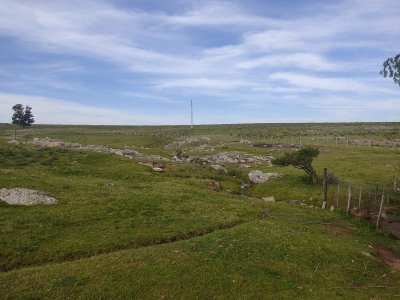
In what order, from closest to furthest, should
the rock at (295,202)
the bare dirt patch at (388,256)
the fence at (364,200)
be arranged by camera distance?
the bare dirt patch at (388,256)
the fence at (364,200)
the rock at (295,202)

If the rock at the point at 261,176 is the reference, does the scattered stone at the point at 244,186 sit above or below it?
below

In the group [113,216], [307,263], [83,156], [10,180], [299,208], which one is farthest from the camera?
[83,156]

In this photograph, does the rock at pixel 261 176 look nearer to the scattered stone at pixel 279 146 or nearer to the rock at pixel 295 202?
the rock at pixel 295 202

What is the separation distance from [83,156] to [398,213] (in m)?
48.1

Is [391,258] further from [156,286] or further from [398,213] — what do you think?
[156,286]

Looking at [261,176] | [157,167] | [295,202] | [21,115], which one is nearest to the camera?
[295,202]

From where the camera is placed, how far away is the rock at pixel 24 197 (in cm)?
3306

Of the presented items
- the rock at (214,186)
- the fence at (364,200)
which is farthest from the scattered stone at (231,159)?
the fence at (364,200)

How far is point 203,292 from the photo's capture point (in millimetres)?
20391

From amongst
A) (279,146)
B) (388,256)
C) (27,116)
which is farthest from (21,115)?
(388,256)

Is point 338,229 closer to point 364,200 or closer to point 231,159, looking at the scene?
point 364,200

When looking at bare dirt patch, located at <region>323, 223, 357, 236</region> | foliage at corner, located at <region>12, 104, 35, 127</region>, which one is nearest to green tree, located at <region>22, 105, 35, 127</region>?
foliage at corner, located at <region>12, 104, 35, 127</region>

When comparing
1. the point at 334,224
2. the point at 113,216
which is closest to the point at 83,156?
the point at 113,216

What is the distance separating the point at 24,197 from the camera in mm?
33500
